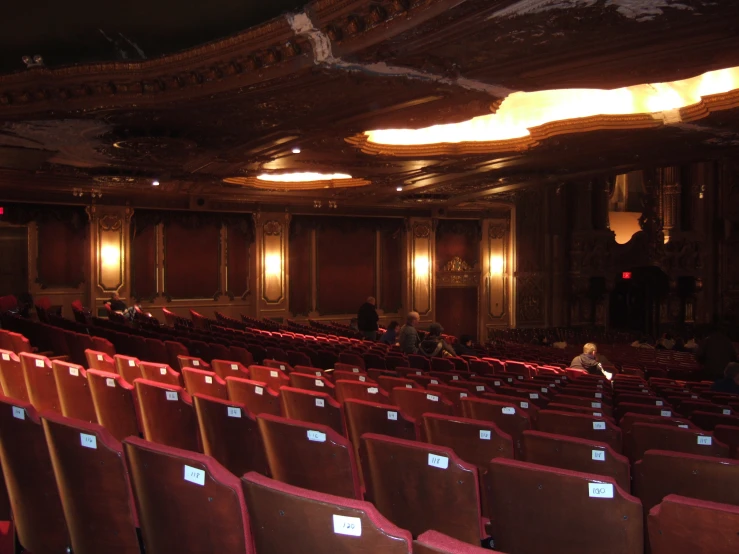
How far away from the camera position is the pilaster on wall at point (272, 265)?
18531 millimetres

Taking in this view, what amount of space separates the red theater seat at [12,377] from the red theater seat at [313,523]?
145 inches

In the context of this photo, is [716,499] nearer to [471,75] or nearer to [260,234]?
[471,75]

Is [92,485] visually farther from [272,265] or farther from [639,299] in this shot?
[639,299]

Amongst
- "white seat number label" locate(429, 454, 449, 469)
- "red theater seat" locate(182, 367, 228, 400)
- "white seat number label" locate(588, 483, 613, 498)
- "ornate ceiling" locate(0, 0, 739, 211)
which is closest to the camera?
"white seat number label" locate(588, 483, 613, 498)

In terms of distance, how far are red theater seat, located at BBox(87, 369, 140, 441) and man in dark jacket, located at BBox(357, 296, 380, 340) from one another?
9936mm

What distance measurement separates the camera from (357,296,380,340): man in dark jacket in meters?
14.0

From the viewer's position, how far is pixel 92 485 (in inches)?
93.7

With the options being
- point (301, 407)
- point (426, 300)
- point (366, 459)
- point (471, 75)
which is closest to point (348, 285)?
point (426, 300)

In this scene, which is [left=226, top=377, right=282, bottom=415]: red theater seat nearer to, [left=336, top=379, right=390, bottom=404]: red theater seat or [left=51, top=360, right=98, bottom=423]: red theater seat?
[left=336, top=379, right=390, bottom=404]: red theater seat

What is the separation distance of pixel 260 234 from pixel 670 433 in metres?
15.6

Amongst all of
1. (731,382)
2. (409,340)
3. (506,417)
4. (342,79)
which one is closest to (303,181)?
(409,340)

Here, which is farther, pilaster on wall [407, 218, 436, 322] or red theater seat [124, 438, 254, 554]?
pilaster on wall [407, 218, 436, 322]

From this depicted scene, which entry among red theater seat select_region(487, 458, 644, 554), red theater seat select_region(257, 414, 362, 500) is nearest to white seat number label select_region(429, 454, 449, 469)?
red theater seat select_region(487, 458, 644, 554)

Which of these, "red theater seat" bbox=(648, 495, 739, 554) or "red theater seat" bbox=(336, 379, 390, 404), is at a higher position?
"red theater seat" bbox=(648, 495, 739, 554)
